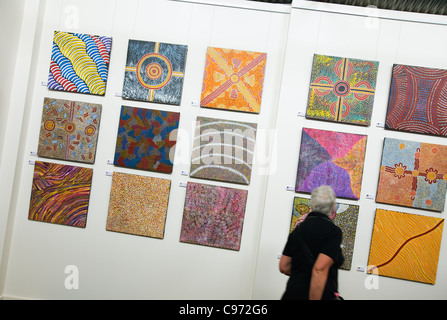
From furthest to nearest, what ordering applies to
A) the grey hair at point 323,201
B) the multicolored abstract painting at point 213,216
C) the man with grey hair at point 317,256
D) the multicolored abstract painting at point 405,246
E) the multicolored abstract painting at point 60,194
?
the multicolored abstract painting at point 60,194, the multicolored abstract painting at point 213,216, the multicolored abstract painting at point 405,246, the grey hair at point 323,201, the man with grey hair at point 317,256

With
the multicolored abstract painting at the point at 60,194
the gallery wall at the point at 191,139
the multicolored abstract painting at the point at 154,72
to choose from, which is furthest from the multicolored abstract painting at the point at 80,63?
the multicolored abstract painting at the point at 60,194

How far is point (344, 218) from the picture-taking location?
3.45 meters

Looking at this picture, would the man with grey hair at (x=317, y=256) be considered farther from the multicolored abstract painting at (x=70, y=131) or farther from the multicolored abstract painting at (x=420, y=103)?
the multicolored abstract painting at (x=70, y=131)

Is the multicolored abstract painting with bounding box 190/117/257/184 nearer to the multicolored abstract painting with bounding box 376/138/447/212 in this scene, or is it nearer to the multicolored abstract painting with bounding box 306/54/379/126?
the multicolored abstract painting with bounding box 306/54/379/126

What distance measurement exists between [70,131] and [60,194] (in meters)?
0.64

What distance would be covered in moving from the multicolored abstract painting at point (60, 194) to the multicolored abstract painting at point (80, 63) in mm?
816

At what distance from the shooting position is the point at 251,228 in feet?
11.8

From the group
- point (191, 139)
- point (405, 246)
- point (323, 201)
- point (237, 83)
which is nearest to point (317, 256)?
point (323, 201)

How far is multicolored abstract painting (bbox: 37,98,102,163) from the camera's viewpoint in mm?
3674

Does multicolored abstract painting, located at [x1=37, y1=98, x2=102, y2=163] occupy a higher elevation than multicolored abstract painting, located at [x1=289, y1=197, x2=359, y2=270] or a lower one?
higher

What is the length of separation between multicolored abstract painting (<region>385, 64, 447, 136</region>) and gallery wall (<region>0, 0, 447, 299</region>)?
8 centimetres

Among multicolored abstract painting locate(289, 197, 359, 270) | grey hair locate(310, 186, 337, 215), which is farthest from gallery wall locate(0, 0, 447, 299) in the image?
grey hair locate(310, 186, 337, 215)

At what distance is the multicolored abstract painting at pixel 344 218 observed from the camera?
3.44m

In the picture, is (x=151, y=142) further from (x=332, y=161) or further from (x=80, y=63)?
(x=332, y=161)
